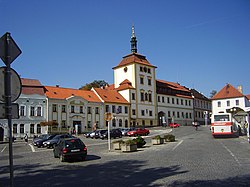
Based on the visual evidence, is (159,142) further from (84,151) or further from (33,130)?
(33,130)

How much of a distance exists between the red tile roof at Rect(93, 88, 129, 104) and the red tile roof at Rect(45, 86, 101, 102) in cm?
159

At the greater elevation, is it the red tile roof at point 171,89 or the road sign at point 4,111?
the red tile roof at point 171,89

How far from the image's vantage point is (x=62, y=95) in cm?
6406

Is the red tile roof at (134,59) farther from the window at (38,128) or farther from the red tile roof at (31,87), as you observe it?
the window at (38,128)

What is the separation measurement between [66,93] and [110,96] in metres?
13.0

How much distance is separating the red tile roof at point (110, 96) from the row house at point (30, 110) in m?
16.5

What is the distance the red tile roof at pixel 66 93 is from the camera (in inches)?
2458

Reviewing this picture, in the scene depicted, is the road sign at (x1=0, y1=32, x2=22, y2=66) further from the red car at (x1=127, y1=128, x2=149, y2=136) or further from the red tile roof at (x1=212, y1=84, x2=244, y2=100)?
the red tile roof at (x1=212, y1=84, x2=244, y2=100)

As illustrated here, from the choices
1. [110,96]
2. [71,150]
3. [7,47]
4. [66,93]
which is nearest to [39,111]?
[66,93]

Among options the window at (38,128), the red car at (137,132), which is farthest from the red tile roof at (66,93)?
the red car at (137,132)

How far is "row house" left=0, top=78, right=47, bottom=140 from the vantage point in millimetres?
55438

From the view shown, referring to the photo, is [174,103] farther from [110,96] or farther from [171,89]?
[110,96]

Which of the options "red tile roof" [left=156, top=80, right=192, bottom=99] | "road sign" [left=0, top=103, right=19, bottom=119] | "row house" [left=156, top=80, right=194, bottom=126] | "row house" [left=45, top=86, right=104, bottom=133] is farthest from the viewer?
"red tile roof" [left=156, top=80, right=192, bottom=99]

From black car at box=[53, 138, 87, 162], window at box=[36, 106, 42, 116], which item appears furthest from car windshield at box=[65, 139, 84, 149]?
window at box=[36, 106, 42, 116]
